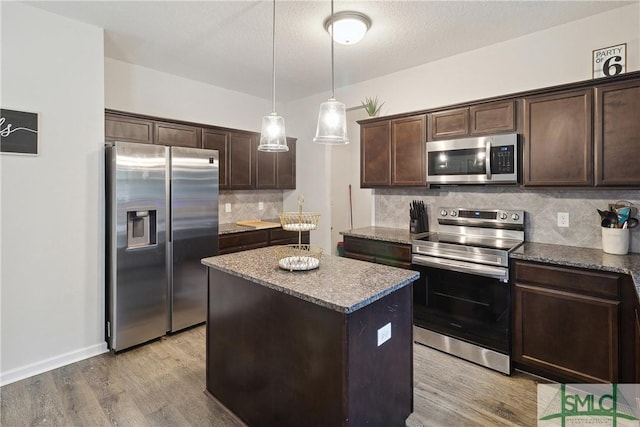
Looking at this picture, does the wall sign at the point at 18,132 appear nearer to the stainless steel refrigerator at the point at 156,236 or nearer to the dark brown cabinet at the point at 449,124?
the stainless steel refrigerator at the point at 156,236

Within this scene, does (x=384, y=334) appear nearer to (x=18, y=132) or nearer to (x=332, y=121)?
(x=332, y=121)

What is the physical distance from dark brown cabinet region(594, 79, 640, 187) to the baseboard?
13.9 feet

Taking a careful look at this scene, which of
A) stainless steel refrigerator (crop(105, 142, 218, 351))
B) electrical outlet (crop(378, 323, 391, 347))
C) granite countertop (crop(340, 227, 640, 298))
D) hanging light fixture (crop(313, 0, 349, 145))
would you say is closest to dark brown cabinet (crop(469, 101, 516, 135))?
granite countertop (crop(340, 227, 640, 298))

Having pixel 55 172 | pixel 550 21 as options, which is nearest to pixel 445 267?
pixel 550 21

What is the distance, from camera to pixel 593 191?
2.61 m

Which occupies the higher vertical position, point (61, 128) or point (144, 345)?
point (61, 128)

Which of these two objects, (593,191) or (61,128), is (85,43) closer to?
(61,128)

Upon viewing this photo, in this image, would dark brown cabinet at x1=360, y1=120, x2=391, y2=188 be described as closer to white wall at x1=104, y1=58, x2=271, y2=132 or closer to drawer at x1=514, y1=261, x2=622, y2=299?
drawer at x1=514, y1=261, x2=622, y2=299

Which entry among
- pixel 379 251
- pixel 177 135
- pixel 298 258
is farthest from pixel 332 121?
pixel 177 135

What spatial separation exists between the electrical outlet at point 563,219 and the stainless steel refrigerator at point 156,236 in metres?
3.23

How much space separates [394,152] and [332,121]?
5.91 ft

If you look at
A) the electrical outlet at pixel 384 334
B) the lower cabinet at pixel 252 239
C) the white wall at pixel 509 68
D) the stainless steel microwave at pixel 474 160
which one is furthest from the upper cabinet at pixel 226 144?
the electrical outlet at pixel 384 334

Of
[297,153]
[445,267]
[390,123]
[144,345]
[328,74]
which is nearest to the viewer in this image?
[445,267]

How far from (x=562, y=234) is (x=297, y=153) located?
3504 mm
